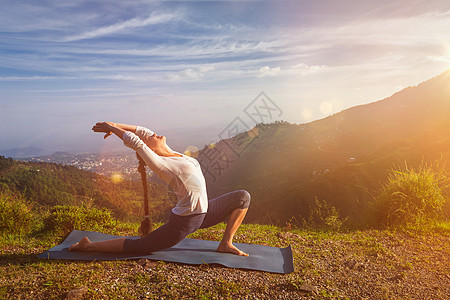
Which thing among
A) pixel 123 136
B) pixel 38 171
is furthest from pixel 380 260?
pixel 38 171

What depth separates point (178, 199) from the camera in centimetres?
393

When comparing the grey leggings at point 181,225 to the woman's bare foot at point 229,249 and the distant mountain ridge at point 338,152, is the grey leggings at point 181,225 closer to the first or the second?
the woman's bare foot at point 229,249

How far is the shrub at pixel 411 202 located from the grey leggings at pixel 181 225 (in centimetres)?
395

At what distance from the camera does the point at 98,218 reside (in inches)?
252

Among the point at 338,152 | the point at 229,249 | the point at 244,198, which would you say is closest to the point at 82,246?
the point at 229,249

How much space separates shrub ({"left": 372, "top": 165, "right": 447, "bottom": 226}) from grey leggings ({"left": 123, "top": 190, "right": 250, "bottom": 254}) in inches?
156

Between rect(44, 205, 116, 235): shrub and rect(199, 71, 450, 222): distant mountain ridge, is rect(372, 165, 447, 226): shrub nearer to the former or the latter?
rect(44, 205, 116, 235): shrub

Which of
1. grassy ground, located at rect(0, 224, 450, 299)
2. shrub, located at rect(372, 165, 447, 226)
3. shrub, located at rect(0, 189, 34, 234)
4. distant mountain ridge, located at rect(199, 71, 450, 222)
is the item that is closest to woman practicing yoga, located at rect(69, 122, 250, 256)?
grassy ground, located at rect(0, 224, 450, 299)

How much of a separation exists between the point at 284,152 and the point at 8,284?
6861 cm

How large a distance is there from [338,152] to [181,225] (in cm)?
5842

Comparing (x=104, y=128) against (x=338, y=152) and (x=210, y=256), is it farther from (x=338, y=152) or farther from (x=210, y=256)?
(x=338, y=152)

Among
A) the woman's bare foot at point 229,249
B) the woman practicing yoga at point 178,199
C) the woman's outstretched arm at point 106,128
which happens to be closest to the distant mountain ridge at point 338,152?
the woman's bare foot at point 229,249

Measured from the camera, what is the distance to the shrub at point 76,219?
19.5 feet

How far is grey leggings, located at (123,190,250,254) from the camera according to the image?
4023mm
